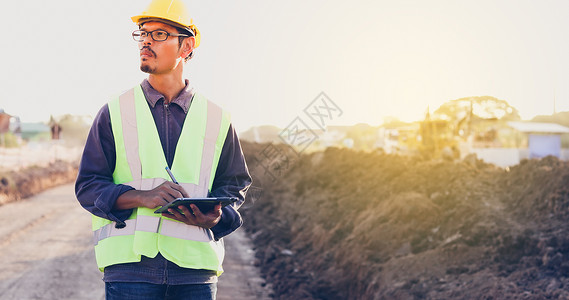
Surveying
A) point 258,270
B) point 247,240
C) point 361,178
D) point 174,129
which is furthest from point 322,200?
point 174,129

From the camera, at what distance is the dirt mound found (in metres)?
20.6

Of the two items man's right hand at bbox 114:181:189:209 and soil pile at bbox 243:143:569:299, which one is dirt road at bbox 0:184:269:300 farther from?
man's right hand at bbox 114:181:189:209

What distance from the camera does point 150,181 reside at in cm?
283

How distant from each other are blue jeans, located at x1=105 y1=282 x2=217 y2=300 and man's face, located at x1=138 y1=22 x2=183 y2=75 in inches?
36.6

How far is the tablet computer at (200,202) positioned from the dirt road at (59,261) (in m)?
5.59

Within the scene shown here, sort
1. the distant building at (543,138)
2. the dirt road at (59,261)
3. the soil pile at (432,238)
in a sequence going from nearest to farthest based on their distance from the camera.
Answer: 1. the soil pile at (432,238)
2. the dirt road at (59,261)
3. the distant building at (543,138)

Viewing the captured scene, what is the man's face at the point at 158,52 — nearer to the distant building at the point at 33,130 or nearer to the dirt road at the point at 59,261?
the dirt road at the point at 59,261

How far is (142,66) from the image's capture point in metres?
2.94

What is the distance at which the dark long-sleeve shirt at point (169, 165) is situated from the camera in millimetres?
2764

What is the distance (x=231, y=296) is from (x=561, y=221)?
13.5 feet

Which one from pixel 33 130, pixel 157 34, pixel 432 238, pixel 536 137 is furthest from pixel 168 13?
pixel 33 130

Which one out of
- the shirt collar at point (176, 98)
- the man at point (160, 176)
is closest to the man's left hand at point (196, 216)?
the man at point (160, 176)

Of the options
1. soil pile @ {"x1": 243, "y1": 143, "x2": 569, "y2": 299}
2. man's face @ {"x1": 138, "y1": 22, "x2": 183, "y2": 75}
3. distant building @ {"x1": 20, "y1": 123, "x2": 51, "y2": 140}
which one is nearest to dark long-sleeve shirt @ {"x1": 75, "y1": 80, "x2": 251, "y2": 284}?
man's face @ {"x1": 138, "y1": 22, "x2": 183, "y2": 75}

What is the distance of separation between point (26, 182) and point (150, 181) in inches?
863
